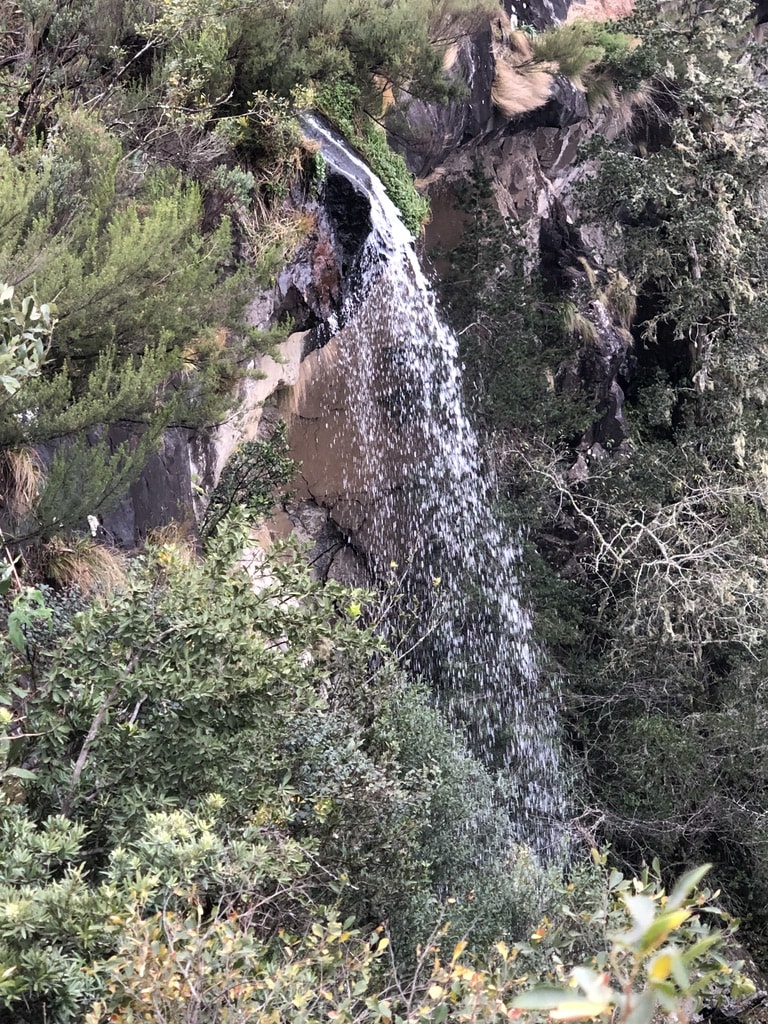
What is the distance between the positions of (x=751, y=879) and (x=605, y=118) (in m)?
9.82

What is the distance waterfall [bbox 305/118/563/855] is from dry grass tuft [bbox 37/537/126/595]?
13.4 ft

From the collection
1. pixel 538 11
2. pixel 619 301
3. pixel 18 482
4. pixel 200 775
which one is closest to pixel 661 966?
pixel 200 775

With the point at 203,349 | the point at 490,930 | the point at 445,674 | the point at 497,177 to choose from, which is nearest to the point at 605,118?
the point at 497,177

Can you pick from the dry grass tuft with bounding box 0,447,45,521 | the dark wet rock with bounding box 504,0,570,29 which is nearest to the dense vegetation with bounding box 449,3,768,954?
the dark wet rock with bounding box 504,0,570,29

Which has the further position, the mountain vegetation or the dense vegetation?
the dense vegetation

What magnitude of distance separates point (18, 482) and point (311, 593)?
191 cm

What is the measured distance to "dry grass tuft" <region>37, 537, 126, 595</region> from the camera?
497 cm

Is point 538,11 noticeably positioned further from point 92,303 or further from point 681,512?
point 92,303

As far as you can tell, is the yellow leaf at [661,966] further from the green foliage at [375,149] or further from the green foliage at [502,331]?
the green foliage at [502,331]

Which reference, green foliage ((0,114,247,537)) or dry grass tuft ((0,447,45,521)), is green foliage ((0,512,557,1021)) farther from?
dry grass tuft ((0,447,45,521))

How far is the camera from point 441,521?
30.7 feet

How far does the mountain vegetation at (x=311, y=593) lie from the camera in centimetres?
274

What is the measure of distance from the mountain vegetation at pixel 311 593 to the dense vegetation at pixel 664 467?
49 millimetres

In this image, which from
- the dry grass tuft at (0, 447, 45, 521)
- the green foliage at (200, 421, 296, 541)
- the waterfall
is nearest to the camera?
the dry grass tuft at (0, 447, 45, 521)
